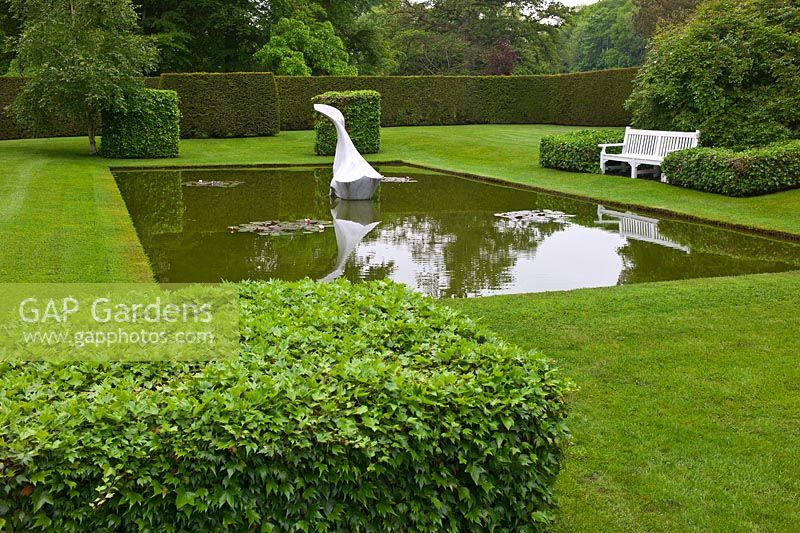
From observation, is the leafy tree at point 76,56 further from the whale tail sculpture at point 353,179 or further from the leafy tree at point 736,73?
the leafy tree at point 736,73

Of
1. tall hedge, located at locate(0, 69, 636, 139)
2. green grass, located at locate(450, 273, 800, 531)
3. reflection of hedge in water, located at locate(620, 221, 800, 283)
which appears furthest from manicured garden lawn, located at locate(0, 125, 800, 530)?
tall hedge, located at locate(0, 69, 636, 139)

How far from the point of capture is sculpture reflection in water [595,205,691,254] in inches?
397

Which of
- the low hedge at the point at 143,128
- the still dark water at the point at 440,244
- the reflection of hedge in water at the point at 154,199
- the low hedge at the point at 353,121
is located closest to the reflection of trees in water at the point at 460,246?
the still dark water at the point at 440,244

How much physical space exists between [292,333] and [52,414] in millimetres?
1046

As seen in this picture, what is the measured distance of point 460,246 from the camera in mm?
9805

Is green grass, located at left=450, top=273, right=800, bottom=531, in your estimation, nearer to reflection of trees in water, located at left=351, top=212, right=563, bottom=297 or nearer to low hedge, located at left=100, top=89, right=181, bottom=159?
reflection of trees in water, located at left=351, top=212, right=563, bottom=297

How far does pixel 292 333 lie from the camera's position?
10.7ft

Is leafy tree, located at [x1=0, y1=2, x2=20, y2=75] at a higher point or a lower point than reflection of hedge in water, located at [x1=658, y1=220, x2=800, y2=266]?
higher

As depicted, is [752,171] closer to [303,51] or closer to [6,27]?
[303,51]

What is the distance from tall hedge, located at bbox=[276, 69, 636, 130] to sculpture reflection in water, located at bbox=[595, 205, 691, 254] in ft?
54.0

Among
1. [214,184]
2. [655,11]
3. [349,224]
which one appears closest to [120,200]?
[214,184]

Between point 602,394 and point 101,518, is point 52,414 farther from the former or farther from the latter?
point 602,394

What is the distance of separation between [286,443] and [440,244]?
753 centimetres

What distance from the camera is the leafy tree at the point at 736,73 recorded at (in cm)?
1591
